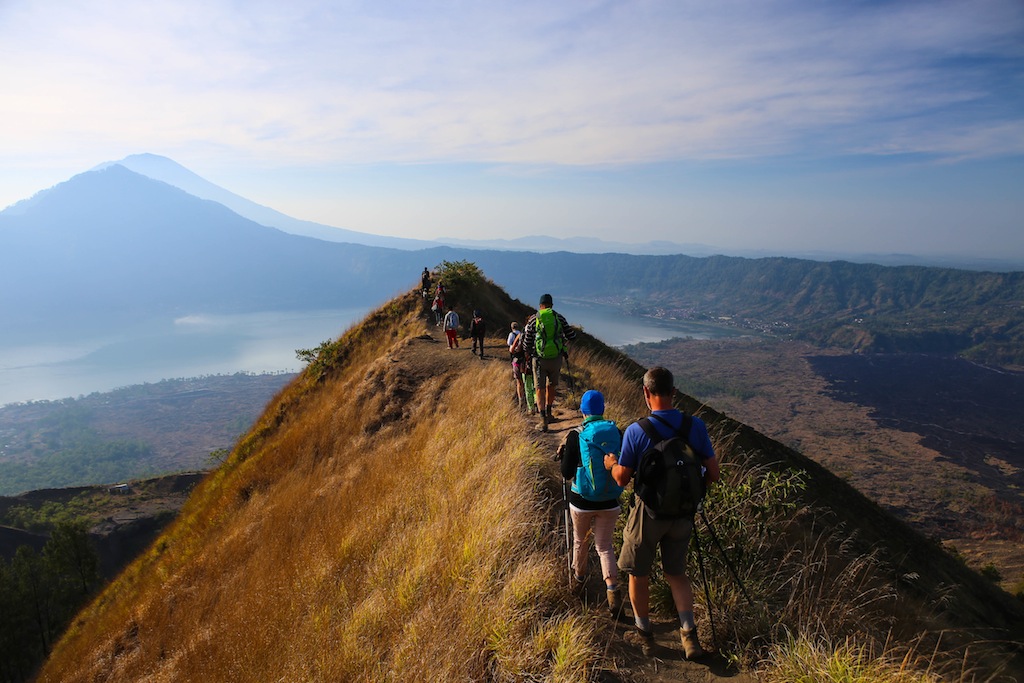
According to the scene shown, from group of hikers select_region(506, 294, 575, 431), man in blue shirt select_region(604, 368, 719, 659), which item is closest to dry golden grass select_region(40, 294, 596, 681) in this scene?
group of hikers select_region(506, 294, 575, 431)

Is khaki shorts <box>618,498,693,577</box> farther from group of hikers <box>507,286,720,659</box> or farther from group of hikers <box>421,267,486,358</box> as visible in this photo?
group of hikers <box>421,267,486,358</box>

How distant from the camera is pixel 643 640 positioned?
14.2 feet

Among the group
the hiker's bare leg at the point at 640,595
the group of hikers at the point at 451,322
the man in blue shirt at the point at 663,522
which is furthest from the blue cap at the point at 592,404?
the group of hikers at the point at 451,322

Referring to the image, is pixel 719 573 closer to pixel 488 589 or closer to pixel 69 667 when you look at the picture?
pixel 488 589

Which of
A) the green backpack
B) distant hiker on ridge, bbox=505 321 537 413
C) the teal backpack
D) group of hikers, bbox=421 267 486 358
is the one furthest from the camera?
group of hikers, bbox=421 267 486 358

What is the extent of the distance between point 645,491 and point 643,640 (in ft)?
4.71

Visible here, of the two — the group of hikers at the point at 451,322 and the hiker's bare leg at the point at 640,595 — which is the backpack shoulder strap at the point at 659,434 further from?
the group of hikers at the point at 451,322

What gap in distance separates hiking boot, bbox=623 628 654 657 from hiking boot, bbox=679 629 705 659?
307mm

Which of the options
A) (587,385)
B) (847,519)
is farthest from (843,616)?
(847,519)

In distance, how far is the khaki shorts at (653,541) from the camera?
158 inches

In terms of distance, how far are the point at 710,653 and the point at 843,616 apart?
124cm

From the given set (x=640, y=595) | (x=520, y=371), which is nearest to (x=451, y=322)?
(x=520, y=371)

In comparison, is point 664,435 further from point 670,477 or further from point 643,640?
point 643,640

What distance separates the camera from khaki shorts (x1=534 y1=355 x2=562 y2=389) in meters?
9.27
